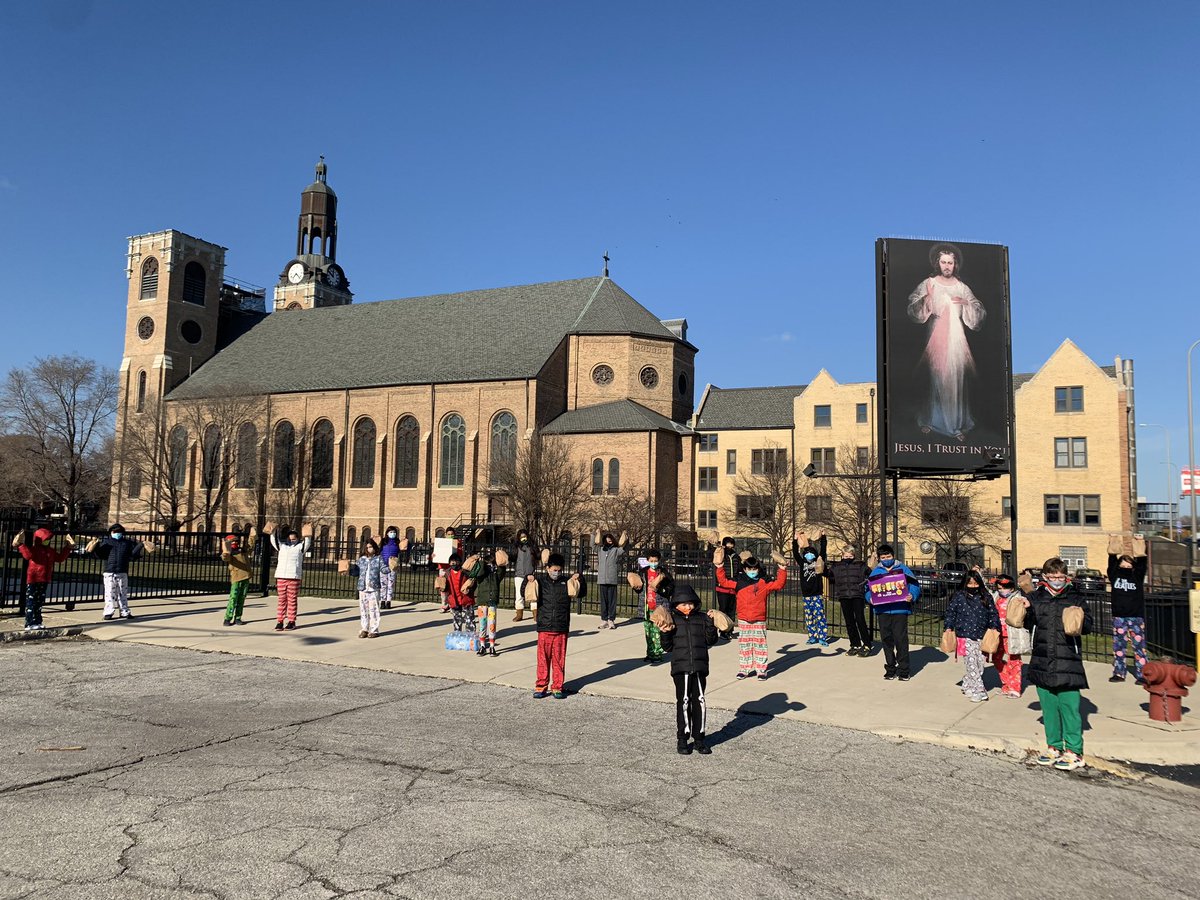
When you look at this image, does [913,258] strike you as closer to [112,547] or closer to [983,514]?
[112,547]

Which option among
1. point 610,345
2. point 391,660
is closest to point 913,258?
point 391,660

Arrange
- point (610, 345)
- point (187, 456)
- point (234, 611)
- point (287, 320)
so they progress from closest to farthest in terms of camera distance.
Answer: point (234, 611) → point (610, 345) → point (187, 456) → point (287, 320)

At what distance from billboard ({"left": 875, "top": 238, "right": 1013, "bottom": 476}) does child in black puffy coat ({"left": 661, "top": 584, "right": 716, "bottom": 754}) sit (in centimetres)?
867

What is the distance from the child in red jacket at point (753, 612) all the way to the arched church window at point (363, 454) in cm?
4470

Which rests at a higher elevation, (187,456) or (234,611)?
(187,456)

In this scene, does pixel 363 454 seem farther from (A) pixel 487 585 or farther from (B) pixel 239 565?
(A) pixel 487 585

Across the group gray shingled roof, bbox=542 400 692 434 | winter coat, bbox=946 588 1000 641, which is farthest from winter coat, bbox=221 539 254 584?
gray shingled roof, bbox=542 400 692 434

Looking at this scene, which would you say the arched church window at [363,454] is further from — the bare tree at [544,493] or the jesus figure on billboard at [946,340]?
the jesus figure on billboard at [946,340]

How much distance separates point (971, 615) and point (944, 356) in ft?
21.7

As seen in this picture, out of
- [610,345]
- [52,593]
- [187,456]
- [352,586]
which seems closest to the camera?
[52,593]

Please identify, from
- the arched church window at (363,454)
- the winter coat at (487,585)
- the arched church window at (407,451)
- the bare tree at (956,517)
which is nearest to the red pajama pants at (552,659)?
the winter coat at (487,585)

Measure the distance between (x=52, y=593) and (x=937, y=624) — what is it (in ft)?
63.0

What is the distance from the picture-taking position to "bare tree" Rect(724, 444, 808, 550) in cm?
4312

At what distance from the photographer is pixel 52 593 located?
18.4m
